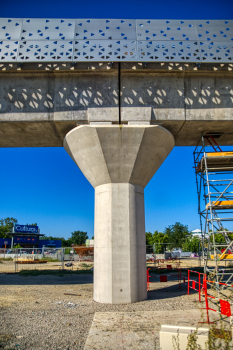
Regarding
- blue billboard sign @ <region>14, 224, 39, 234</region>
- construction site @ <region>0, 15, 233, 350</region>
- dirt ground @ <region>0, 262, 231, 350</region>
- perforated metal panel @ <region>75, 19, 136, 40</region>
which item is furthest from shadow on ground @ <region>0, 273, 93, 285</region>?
blue billboard sign @ <region>14, 224, 39, 234</region>

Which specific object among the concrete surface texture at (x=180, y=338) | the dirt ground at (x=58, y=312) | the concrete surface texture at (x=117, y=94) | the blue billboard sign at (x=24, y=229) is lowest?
the dirt ground at (x=58, y=312)

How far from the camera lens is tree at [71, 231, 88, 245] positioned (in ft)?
327

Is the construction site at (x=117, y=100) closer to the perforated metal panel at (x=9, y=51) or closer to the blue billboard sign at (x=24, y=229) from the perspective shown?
the perforated metal panel at (x=9, y=51)

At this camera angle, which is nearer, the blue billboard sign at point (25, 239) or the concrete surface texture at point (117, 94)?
the concrete surface texture at point (117, 94)

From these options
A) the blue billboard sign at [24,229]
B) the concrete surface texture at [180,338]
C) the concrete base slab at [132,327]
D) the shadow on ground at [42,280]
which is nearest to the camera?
the concrete surface texture at [180,338]

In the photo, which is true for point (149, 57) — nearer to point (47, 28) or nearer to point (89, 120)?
point (89, 120)

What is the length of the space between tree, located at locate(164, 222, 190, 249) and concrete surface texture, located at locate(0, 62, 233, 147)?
49217mm

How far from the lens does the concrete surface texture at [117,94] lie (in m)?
10.3

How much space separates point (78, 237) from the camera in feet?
331

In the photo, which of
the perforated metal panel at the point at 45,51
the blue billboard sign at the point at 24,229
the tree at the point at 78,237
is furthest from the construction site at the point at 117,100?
the tree at the point at 78,237

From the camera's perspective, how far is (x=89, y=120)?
33.8ft

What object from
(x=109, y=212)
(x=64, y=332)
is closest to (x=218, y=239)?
(x=109, y=212)

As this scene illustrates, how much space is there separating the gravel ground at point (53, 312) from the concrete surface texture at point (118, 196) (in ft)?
2.61

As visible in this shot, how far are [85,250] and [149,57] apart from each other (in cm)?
3088
